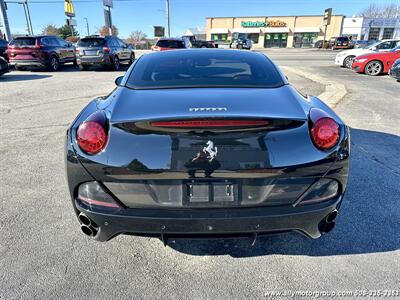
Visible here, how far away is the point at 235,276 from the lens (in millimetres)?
2207

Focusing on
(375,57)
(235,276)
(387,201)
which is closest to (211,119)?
(235,276)

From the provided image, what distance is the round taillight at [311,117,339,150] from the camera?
1966mm

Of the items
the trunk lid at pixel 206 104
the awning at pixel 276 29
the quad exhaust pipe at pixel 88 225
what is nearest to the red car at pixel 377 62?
the trunk lid at pixel 206 104

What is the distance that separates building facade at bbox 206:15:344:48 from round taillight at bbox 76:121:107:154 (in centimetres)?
6852

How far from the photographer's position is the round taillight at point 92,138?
1938mm

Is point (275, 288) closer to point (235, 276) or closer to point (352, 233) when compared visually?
point (235, 276)

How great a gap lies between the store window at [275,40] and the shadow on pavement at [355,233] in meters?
71.7

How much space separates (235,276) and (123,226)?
0.91 m

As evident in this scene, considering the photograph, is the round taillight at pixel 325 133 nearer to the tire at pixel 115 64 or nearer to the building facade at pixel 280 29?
the tire at pixel 115 64

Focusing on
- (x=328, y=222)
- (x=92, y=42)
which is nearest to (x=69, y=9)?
(x=92, y=42)

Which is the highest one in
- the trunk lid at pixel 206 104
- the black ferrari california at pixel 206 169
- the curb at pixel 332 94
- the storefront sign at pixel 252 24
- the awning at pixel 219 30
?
the storefront sign at pixel 252 24

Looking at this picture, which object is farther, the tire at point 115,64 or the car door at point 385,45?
the tire at point 115,64

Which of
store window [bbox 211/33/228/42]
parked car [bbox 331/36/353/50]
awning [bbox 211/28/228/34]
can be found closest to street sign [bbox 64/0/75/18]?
parked car [bbox 331/36/353/50]

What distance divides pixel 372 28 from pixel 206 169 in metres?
79.7
